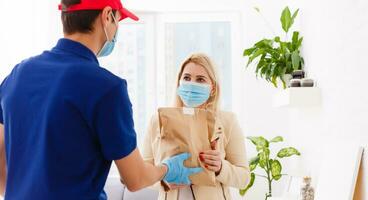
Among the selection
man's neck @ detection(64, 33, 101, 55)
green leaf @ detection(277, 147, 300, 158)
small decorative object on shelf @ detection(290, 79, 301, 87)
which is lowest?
green leaf @ detection(277, 147, 300, 158)

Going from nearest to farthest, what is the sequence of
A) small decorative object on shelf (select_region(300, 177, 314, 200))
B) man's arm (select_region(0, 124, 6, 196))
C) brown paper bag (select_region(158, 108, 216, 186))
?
1. man's arm (select_region(0, 124, 6, 196))
2. brown paper bag (select_region(158, 108, 216, 186))
3. small decorative object on shelf (select_region(300, 177, 314, 200))

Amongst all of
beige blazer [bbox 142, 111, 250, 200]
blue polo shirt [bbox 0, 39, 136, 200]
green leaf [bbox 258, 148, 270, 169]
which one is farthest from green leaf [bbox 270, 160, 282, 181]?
blue polo shirt [bbox 0, 39, 136, 200]

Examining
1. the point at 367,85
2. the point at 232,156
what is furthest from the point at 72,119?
the point at 367,85

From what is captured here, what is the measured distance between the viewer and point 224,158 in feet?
6.00

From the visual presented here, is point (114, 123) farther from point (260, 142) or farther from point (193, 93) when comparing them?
point (260, 142)

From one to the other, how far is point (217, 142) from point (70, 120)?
749 millimetres

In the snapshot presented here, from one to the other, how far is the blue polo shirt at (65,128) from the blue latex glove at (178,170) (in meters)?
0.35

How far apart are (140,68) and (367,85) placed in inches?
101

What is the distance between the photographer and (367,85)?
1609mm

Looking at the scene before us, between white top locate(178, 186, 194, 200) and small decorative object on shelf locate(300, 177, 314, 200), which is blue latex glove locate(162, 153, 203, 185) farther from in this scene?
small decorative object on shelf locate(300, 177, 314, 200)

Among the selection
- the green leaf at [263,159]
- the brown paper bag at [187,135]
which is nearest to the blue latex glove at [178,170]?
the brown paper bag at [187,135]

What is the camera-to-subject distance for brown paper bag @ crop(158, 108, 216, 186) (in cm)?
162

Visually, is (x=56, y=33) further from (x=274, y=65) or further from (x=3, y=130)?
(x=3, y=130)

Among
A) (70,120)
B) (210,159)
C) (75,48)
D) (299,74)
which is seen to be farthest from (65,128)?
(299,74)
